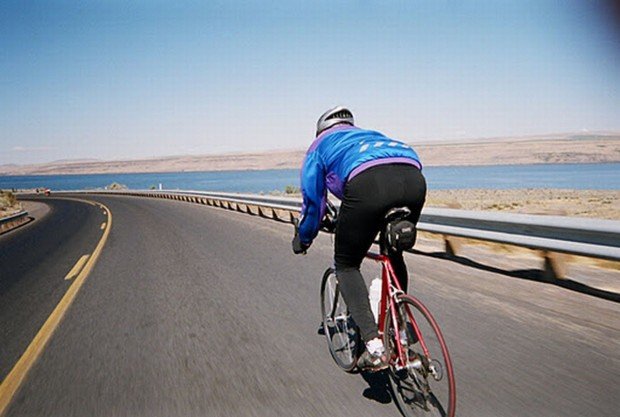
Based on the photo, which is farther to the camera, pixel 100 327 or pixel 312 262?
pixel 312 262

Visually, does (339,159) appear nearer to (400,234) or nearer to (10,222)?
(400,234)

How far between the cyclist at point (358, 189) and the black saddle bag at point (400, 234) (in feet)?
0.29

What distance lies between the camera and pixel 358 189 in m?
2.94

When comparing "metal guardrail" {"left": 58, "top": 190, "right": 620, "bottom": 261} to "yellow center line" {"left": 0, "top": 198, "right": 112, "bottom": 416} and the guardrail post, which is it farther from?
"yellow center line" {"left": 0, "top": 198, "right": 112, "bottom": 416}

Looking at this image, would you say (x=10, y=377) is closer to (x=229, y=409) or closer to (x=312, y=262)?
(x=229, y=409)

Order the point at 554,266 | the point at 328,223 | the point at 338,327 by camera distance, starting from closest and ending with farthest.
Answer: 1. the point at 328,223
2. the point at 338,327
3. the point at 554,266

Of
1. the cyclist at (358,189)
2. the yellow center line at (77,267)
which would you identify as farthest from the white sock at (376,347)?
the yellow center line at (77,267)

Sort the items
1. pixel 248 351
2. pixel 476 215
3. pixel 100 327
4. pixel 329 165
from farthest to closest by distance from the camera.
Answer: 1. pixel 476 215
2. pixel 100 327
3. pixel 248 351
4. pixel 329 165

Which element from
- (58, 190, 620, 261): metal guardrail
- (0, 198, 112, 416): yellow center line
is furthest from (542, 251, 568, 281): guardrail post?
(0, 198, 112, 416): yellow center line

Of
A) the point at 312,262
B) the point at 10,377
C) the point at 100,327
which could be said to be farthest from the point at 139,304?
the point at 312,262

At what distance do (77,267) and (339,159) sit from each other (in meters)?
7.77

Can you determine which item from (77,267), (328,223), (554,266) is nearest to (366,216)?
(328,223)

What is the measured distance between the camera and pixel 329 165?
3.14 metres

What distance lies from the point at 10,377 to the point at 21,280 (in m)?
5.01
